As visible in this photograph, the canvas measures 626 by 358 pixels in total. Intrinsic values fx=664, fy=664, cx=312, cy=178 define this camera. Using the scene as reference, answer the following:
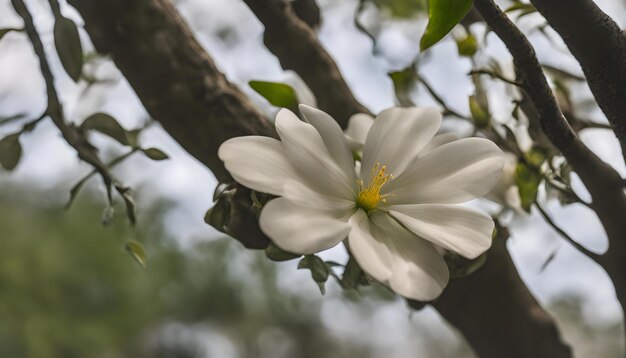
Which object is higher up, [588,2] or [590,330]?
[588,2]

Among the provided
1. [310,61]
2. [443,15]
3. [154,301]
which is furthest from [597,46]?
[154,301]

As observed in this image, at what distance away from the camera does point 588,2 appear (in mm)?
148

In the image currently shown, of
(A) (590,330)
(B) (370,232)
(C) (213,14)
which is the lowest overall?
Result: (A) (590,330)

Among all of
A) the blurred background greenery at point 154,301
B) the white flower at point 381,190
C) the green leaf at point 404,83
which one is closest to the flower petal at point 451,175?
the white flower at point 381,190

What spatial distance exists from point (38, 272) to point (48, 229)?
0.26 feet

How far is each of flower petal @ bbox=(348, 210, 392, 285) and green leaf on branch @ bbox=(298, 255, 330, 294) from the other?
0.07ft

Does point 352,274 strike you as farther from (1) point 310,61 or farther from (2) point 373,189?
(1) point 310,61

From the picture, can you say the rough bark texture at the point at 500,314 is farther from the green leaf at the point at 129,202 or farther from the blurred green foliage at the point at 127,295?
the blurred green foliage at the point at 127,295

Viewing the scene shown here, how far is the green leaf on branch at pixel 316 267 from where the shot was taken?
0.55 ft

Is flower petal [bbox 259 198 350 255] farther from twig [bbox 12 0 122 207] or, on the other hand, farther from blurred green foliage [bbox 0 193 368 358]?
blurred green foliage [bbox 0 193 368 358]

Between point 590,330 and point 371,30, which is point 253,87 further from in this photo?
point 590,330

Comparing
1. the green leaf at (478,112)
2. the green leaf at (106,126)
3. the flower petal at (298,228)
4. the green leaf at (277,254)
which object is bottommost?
the green leaf at (106,126)

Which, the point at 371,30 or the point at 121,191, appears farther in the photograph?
the point at 371,30

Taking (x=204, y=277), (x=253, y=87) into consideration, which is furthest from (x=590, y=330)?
(x=253, y=87)
